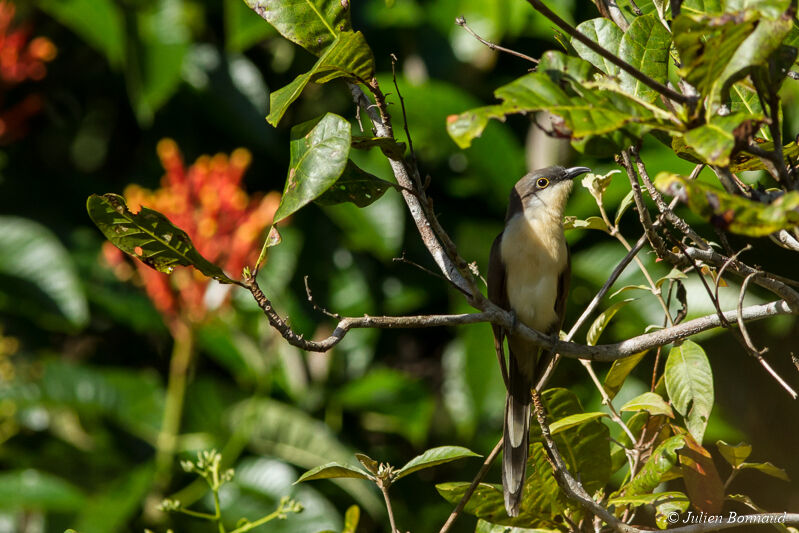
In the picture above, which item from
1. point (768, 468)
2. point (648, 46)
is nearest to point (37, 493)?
point (768, 468)

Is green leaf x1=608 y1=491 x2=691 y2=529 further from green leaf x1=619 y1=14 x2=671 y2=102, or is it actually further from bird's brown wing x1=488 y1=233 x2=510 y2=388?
bird's brown wing x1=488 y1=233 x2=510 y2=388

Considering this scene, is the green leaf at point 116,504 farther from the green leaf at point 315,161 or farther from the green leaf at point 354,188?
the green leaf at point 315,161

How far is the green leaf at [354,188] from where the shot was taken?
6.30 feet

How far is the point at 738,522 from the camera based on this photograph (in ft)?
5.80

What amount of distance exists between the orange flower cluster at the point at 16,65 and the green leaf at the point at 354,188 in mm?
3238

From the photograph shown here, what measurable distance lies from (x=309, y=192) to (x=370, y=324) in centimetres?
27

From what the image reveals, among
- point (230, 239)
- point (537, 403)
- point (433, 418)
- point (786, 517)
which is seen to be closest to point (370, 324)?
point (537, 403)

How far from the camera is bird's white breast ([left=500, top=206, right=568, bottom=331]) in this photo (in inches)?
134

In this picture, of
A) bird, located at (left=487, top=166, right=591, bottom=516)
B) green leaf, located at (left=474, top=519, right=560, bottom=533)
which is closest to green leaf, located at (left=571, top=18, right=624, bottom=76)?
green leaf, located at (left=474, top=519, right=560, bottom=533)

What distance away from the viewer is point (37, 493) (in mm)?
4215

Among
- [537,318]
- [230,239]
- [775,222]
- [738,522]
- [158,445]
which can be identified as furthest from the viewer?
[158,445]

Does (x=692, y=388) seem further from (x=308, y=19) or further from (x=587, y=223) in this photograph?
(x=308, y=19)

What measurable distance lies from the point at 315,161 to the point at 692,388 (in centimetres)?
100

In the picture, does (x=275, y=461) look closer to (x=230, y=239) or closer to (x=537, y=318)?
(x=230, y=239)
